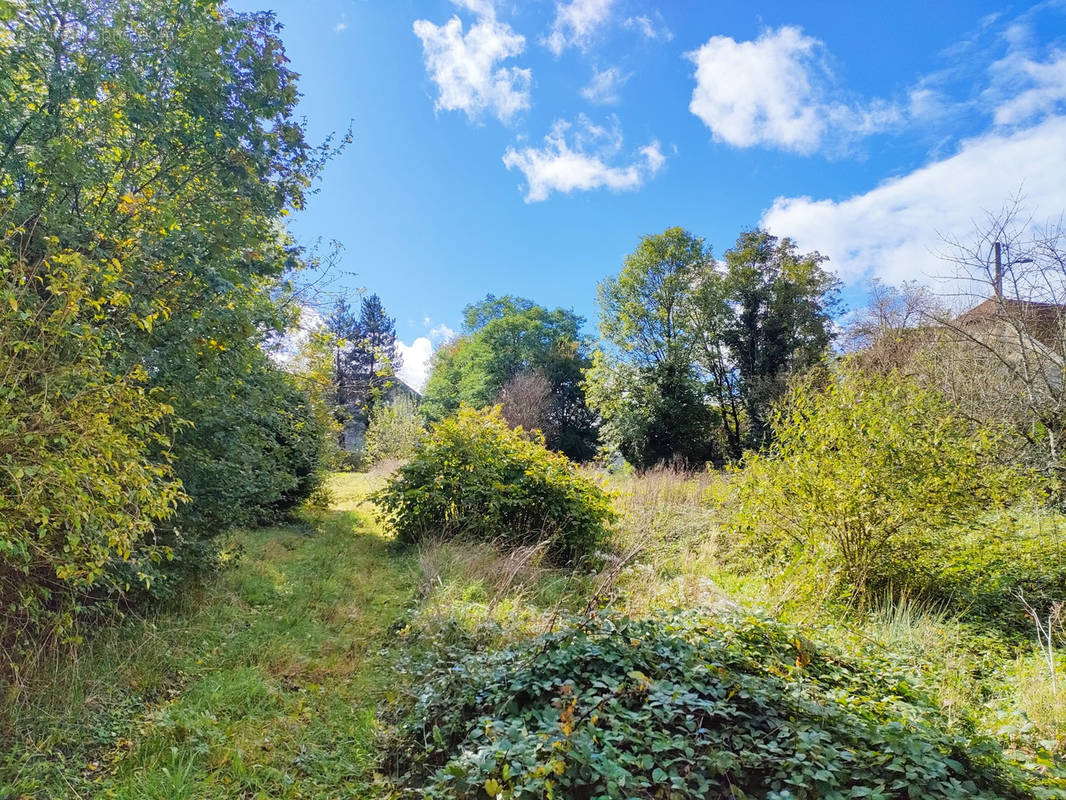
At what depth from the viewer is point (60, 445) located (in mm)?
2463

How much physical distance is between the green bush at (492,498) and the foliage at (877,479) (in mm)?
2691

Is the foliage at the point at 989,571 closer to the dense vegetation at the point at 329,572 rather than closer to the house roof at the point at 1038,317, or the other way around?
the dense vegetation at the point at 329,572

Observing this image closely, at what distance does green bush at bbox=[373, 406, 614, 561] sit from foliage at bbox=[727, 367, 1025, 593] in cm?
269

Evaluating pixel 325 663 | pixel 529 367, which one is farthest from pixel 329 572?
pixel 529 367

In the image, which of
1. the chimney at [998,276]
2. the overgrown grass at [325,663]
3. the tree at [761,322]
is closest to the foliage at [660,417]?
the tree at [761,322]

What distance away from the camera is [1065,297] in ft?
21.3

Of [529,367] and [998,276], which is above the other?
[529,367]

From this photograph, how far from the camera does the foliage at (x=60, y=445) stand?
7.47 feet

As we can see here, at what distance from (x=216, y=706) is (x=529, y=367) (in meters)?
23.6

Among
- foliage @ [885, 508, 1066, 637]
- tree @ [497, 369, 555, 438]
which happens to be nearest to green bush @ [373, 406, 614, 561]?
foliage @ [885, 508, 1066, 637]

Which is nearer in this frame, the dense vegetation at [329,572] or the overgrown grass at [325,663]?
the dense vegetation at [329,572]

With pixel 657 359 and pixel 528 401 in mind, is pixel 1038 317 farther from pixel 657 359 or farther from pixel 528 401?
pixel 528 401

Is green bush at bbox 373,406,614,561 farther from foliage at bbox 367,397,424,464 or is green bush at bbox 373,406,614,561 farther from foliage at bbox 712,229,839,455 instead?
foliage at bbox 712,229,839,455

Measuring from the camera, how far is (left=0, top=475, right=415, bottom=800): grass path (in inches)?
93.2
